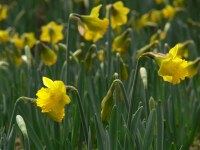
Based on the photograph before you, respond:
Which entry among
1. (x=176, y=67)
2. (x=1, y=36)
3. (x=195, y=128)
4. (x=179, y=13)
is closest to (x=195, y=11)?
(x=179, y=13)

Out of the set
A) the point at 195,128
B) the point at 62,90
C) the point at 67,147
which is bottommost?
the point at 195,128

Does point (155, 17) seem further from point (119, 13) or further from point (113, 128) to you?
point (113, 128)

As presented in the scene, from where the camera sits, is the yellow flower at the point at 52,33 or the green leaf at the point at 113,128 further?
the yellow flower at the point at 52,33

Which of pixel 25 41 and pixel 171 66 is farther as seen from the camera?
pixel 25 41

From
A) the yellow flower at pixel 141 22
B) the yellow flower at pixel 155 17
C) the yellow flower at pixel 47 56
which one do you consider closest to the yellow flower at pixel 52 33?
the yellow flower at pixel 47 56

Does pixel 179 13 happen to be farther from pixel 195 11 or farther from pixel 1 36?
pixel 1 36

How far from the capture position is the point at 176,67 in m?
1.79

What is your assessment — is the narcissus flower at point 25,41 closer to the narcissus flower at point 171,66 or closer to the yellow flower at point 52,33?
the yellow flower at point 52,33

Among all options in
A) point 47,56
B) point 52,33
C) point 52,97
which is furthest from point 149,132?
point 52,33

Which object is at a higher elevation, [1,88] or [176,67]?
[176,67]

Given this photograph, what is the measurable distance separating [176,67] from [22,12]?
3486mm

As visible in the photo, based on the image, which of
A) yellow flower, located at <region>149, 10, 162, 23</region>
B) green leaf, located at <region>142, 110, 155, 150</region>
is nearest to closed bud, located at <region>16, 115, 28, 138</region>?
green leaf, located at <region>142, 110, 155, 150</region>

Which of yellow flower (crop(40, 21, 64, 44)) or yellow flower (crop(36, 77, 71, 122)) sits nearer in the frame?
yellow flower (crop(36, 77, 71, 122))

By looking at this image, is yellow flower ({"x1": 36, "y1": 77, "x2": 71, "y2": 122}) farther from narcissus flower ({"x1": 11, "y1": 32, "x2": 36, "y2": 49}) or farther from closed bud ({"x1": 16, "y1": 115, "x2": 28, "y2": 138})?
narcissus flower ({"x1": 11, "y1": 32, "x2": 36, "y2": 49})
